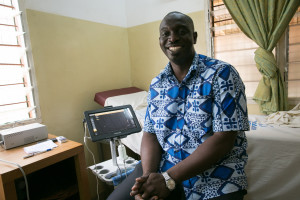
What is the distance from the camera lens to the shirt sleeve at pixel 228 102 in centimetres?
87

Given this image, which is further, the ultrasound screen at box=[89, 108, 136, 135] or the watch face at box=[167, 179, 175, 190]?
the ultrasound screen at box=[89, 108, 136, 135]

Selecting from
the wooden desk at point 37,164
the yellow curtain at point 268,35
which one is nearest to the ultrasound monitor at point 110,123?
the wooden desk at point 37,164

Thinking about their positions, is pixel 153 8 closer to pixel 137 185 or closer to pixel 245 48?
pixel 245 48

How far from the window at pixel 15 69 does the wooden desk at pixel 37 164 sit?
0.46 m

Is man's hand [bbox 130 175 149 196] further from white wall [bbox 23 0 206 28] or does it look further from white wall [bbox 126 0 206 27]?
white wall [bbox 126 0 206 27]

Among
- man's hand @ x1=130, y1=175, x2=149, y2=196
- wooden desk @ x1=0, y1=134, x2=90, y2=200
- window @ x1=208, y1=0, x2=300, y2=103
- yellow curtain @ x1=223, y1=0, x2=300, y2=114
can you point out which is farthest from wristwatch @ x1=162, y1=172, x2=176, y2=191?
window @ x1=208, y1=0, x2=300, y2=103

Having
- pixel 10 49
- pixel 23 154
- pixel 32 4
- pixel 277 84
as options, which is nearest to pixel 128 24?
pixel 32 4

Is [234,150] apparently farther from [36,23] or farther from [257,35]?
[36,23]

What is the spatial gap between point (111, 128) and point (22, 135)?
69 cm

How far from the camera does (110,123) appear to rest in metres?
1.38

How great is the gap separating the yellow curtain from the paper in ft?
6.45

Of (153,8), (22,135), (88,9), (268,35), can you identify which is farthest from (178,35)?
(153,8)

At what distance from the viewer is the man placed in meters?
0.87

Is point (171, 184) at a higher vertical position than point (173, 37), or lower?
lower
